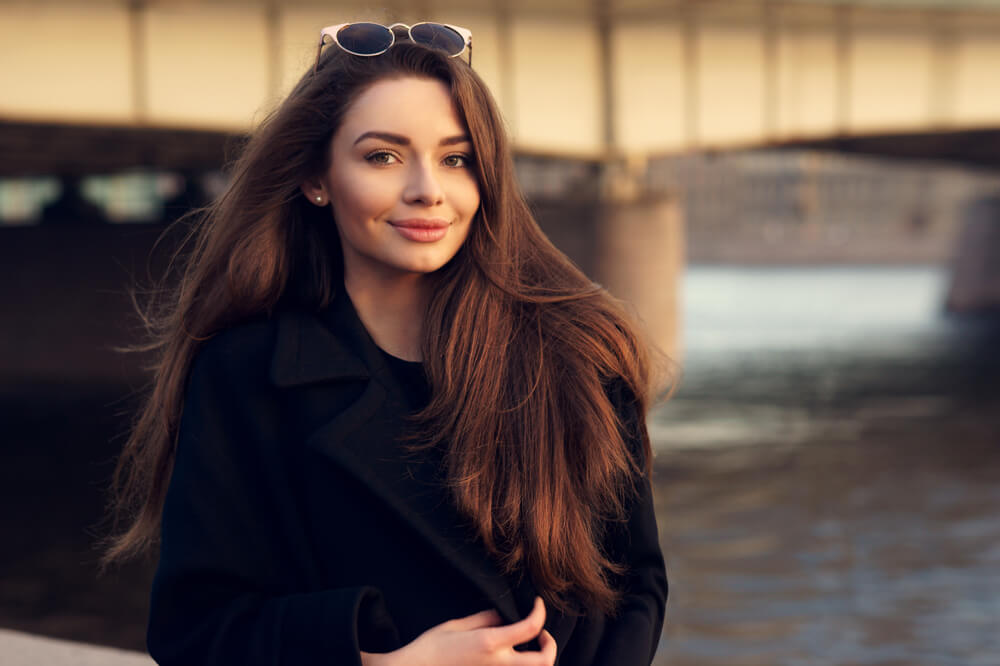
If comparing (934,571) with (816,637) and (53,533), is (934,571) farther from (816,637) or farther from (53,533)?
(53,533)

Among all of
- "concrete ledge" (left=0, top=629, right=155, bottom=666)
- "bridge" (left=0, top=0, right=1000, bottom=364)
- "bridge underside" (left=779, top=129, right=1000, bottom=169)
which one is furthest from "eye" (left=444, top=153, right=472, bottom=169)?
"bridge underside" (left=779, top=129, right=1000, bottom=169)

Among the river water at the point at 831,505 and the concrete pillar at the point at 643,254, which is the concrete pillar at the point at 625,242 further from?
the river water at the point at 831,505

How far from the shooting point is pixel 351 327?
104 inches

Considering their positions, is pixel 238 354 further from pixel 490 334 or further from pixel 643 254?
pixel 643 254

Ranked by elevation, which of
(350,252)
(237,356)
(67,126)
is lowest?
(237,356)

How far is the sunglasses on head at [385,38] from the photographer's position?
265 cm

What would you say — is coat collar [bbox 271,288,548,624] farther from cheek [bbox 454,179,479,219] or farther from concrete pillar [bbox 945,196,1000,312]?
concrete pillar [bbox 945,196,1000,312]

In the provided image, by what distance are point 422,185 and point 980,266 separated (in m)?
45.3

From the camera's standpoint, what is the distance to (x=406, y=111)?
8.45 ft

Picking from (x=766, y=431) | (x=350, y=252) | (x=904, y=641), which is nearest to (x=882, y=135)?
(x=766, y=431)

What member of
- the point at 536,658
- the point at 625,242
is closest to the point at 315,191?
the point at 536,658

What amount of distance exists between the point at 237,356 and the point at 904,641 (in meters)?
7.84

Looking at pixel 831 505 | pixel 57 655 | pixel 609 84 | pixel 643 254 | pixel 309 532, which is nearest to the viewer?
pixel 309 532

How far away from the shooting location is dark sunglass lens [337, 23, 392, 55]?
2.64 meters
